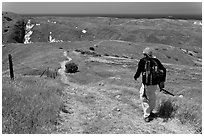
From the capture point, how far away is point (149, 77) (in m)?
11.7

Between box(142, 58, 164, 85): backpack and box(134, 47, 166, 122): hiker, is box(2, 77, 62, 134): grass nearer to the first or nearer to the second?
box(134, 47, 166, 122): hiker

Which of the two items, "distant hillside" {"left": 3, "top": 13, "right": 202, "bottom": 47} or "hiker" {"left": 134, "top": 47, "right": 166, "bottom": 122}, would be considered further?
"distant hillside" {"left": 3, "top": 13, "right": 202, "bottom": 47}

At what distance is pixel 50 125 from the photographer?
32.8 ft

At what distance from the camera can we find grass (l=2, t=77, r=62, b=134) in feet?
30.0

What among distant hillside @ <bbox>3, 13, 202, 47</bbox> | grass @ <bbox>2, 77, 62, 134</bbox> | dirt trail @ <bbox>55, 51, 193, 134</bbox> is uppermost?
distant hillside @ <bbox>3, 13, 202, 47</bbox>

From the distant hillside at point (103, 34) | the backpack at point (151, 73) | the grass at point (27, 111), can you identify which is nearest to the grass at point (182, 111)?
the backpack at point (151, 73)

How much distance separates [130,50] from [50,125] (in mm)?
83540

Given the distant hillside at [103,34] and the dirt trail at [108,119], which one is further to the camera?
the distant hillside at [103,34]

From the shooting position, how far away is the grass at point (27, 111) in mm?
9133

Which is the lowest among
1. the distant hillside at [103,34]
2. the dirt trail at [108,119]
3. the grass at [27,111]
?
the dirt trail at [108,119]

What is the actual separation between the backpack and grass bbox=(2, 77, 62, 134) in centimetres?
409

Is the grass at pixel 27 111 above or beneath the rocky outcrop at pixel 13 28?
beneath

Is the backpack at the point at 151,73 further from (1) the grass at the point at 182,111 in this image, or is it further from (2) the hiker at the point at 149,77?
(1) the grass at the point at 182,111

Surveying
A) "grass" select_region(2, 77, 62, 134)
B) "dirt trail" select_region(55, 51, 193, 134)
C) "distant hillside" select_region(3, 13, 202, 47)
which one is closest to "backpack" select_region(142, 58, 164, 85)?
"dirt trail" select_region(55, 51, 193, 134)
